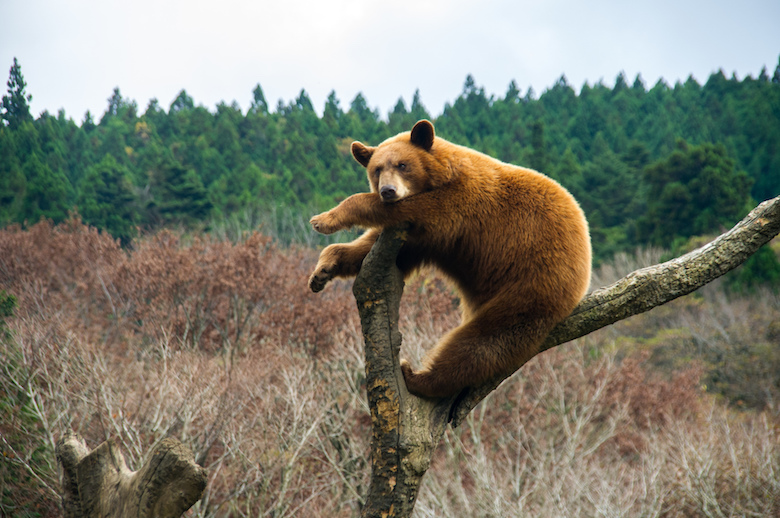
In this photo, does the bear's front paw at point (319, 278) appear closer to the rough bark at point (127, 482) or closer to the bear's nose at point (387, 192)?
the bear's nose at point (387, 192)

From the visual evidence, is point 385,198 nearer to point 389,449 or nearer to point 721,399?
point 389,449

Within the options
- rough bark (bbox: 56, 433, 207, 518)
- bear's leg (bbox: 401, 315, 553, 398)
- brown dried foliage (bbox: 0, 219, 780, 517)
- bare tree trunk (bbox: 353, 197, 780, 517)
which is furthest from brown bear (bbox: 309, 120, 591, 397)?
brown dried foliage (bbox: 0, 219, 780, 517)

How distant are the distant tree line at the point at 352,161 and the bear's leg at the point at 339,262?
3452 centimetres

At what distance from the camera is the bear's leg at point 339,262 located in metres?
4.13

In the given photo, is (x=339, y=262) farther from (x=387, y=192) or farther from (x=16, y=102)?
(x=16, y=102)

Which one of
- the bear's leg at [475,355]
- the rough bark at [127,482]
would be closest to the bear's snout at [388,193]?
the bear's leg at [475,355]

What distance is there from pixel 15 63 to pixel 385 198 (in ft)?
122

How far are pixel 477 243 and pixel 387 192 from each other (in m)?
0.73

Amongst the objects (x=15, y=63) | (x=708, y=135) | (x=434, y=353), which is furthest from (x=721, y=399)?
(x=15, y=63)

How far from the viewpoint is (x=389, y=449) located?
11.5 feet

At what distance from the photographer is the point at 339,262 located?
13.9ft

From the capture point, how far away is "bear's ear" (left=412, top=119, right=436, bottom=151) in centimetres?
420

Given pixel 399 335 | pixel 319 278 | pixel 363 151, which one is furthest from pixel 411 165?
pixel 399 335

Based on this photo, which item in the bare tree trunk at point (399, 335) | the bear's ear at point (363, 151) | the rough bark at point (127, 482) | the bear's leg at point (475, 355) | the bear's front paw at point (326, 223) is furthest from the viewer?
the bear's ear at point (363, 151)
